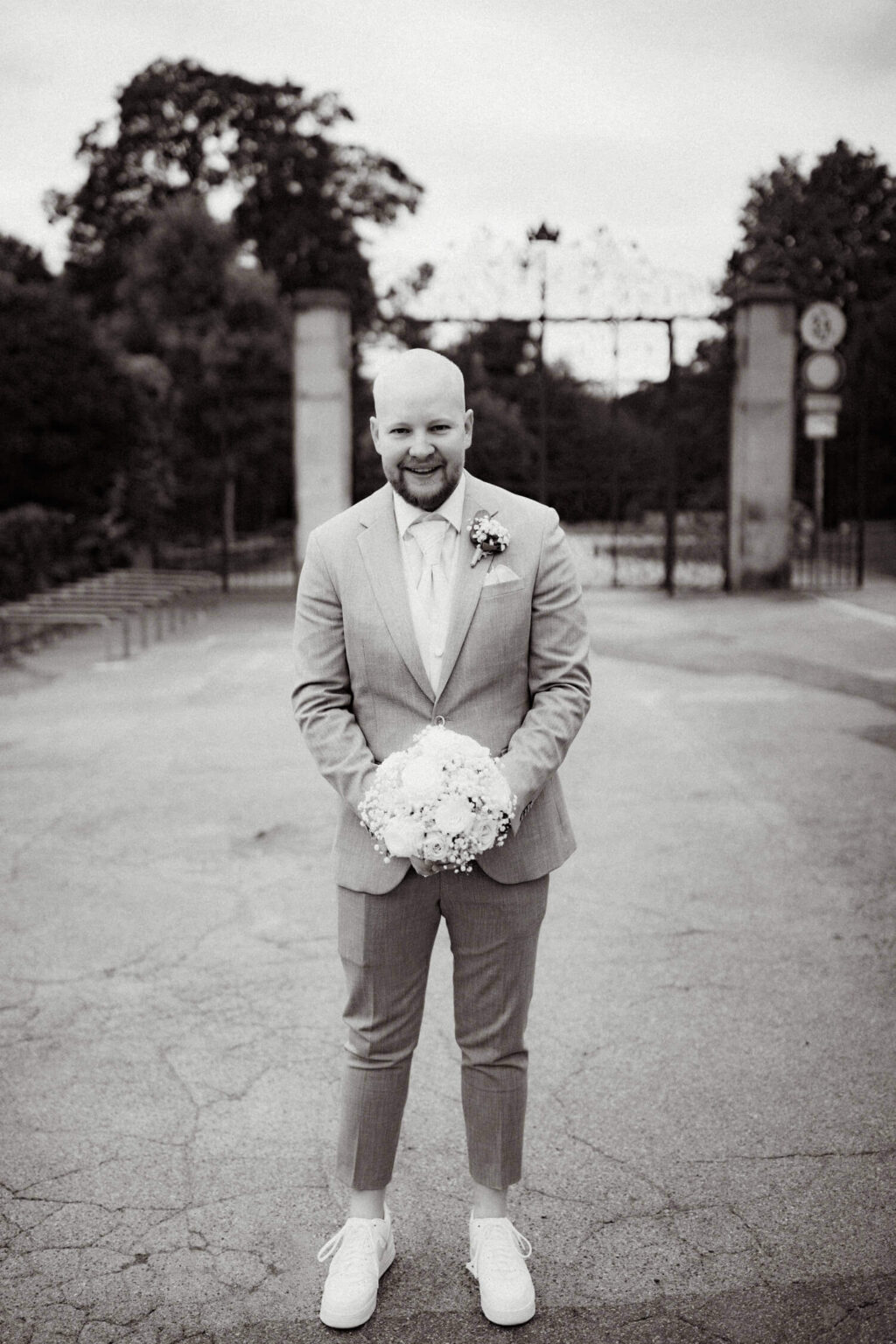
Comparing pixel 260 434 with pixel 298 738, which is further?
pixel 260 434

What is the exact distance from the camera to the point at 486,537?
269 cm

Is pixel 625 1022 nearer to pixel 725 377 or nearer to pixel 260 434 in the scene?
pixel 725 377

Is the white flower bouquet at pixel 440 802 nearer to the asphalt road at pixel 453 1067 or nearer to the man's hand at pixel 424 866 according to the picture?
the man's hand at pixel 424 866

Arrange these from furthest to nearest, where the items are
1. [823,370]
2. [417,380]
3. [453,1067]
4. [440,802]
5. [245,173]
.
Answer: [245,173] → [823,370] → [453,1067] → [417,380] → [440,802]

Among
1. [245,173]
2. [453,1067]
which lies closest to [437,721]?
[453,1067]

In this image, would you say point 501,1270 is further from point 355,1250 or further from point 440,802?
point 440,802

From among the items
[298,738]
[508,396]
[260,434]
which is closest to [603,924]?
[298,738]

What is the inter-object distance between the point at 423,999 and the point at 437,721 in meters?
0.62

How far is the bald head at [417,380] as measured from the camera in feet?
8.51

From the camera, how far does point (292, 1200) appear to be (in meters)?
3.10

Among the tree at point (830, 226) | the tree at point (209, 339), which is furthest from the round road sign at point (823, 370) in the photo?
the tree at point (830, 226)

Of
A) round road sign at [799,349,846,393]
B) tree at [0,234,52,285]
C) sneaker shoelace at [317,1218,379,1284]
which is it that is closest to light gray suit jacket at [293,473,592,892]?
sneaker shoelace at [317,1218,379,1284]

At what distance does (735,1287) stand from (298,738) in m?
6.19

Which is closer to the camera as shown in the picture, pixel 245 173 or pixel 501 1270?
pixel 501 1270
